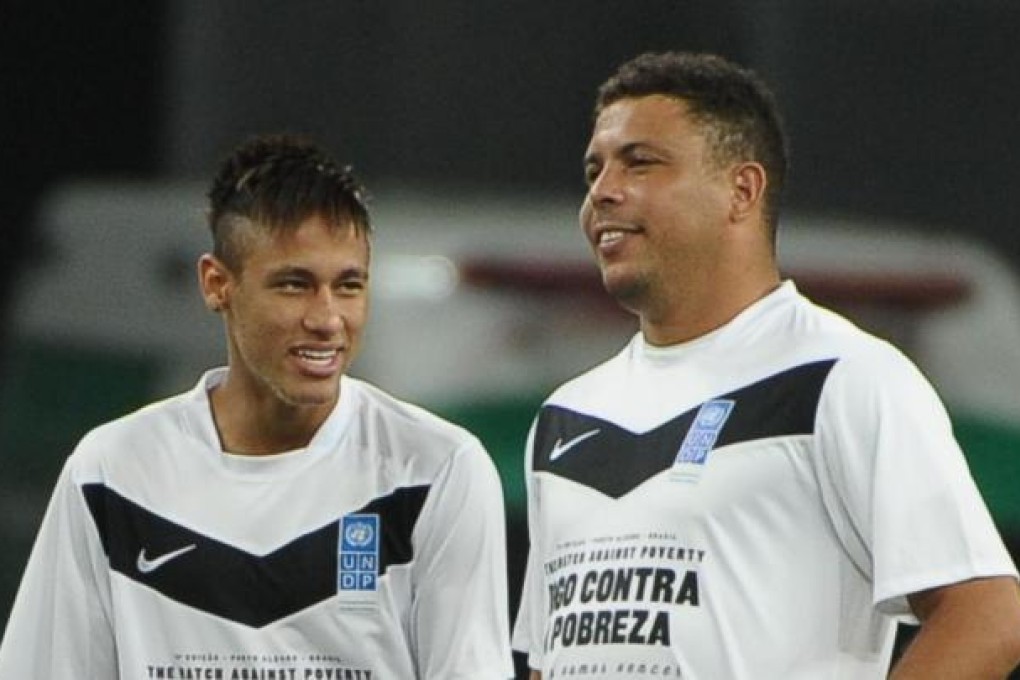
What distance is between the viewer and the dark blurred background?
10.2m

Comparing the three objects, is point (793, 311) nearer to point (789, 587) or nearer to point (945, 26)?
point (789, 587)

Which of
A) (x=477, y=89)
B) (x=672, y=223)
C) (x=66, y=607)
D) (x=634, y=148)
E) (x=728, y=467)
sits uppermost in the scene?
(x=477, y=89)

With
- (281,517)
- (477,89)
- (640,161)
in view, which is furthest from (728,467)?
(477,89)

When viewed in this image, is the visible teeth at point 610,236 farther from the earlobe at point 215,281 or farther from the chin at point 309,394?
the earlobe at point 215,281

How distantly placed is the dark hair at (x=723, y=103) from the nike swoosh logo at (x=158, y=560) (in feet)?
2.85

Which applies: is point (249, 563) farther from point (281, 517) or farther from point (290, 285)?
point (290, 285)

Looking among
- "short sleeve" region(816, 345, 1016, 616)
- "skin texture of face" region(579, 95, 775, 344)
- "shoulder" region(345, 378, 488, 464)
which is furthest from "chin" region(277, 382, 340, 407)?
"short sleeve" region(816, 345, 1016, 616)

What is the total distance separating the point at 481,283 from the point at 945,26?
2.28 meters

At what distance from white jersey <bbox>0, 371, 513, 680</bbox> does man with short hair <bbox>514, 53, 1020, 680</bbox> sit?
126 millimetres

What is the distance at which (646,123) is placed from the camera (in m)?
4.19

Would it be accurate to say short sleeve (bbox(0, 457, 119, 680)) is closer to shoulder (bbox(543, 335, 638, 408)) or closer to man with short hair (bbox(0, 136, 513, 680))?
man with short hair (bbox(0, 136, 513, 680))

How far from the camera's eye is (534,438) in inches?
171

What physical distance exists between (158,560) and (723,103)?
3.39 feet

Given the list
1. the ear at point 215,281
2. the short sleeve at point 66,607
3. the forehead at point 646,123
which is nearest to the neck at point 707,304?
the forehead at point 646,123
